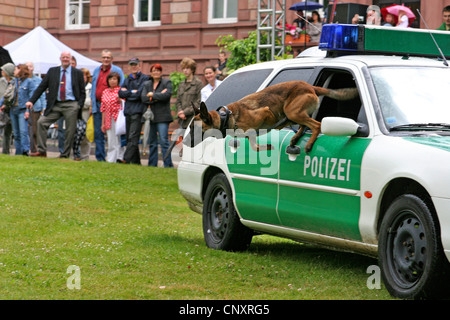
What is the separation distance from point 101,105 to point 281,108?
38.7ft

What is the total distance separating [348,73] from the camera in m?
7.77

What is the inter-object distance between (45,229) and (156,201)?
3.63 metres

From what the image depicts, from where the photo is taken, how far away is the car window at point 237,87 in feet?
28.5

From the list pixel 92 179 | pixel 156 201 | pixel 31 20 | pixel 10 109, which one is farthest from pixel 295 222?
pixel 31 20

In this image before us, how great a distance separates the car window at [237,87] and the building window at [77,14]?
81.9 feet

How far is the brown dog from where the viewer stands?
7442 millimetres

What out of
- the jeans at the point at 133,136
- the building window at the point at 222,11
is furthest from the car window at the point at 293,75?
the building window at the point at 222,11

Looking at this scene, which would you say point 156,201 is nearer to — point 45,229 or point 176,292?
point 45,229

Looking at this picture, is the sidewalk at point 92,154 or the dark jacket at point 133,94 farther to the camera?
the sidewalk at point 92,154

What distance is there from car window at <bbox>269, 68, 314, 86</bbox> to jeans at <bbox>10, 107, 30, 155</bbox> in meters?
12.8

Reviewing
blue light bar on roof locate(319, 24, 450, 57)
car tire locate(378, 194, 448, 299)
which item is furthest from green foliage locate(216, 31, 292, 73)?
car tire locate(378, 194, 448, 299)

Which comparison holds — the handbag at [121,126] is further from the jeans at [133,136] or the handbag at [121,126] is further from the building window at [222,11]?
the building window at [222,11]

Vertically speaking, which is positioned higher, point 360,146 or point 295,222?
point 360,146

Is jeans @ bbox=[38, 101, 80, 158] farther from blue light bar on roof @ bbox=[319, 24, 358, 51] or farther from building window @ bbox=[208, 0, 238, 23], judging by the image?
blue light bar on roof @ bbox=[319, 24, 358, 51]
